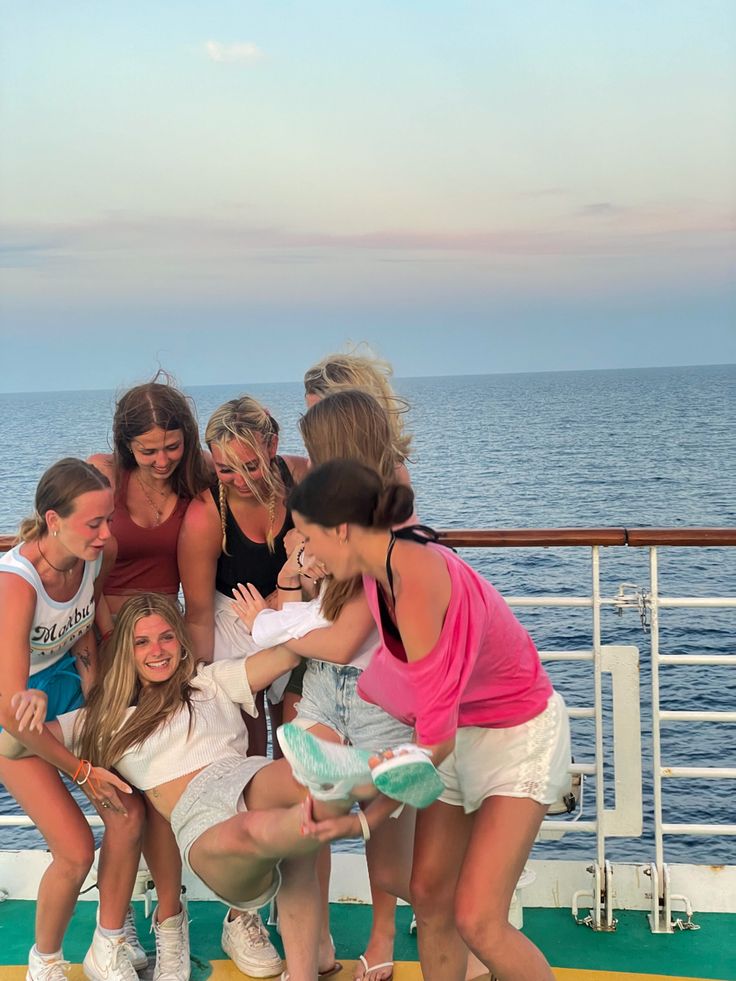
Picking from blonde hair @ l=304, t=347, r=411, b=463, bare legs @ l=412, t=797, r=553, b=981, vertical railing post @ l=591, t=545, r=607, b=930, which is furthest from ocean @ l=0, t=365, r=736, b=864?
bare legs @ l=412, t=797, r=553, b=981

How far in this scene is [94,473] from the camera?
2.65 metres

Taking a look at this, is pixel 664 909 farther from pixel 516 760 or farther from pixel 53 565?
pixel 53 565

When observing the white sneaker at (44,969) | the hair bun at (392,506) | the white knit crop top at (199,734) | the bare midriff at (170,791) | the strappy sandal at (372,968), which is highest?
the hair bun at (392,506)

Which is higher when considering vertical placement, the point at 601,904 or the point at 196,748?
the point at 196,748

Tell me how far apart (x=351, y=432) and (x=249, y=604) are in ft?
2.14

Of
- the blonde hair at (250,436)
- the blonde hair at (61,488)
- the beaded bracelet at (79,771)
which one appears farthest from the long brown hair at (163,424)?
the beaded bracelet at (79,771)

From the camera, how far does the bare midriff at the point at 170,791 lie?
8.70 feet

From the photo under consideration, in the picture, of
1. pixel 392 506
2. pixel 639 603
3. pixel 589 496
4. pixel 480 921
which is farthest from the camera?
pixel 589 496

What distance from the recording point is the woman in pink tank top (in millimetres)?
2053

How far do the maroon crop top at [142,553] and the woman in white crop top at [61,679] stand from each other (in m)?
0.08

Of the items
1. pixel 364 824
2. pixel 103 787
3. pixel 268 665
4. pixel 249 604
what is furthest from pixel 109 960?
pixel 364 824

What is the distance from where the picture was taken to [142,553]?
293 centimetres

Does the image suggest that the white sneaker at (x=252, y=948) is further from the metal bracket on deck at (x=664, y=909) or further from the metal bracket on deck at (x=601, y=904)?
the metal bracket on deck at (x=664, y=909)

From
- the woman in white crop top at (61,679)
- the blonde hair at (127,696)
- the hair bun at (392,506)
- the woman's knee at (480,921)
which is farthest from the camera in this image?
the blonde hair at (127,696)
